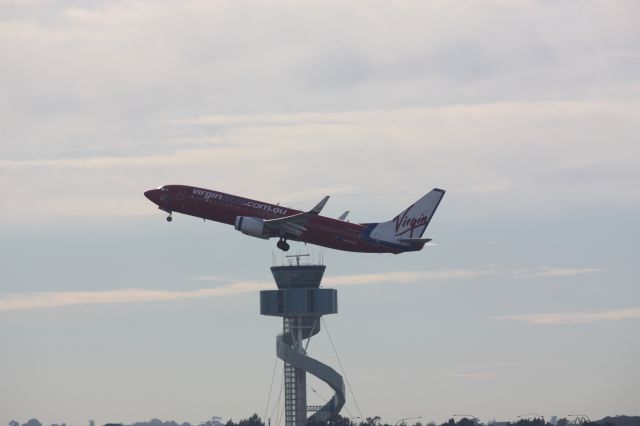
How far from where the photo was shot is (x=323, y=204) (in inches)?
7864
